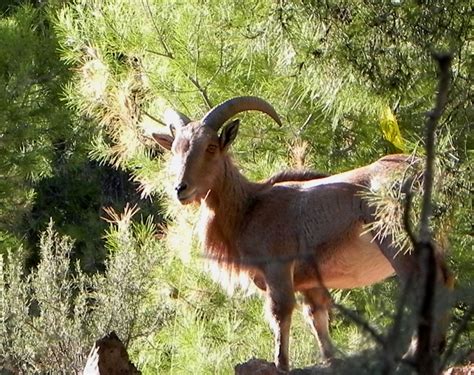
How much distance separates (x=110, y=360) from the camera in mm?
6008

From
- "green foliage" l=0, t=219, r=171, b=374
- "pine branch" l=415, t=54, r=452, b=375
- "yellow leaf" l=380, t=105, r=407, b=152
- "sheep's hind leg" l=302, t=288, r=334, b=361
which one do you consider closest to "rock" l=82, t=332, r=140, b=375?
"sheep's hind leg" l=302, t=288, r=334, b=361

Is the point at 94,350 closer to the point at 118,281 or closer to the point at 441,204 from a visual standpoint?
the point at 441,204

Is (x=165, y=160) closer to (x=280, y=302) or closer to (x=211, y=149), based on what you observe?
(x=211, y=149)

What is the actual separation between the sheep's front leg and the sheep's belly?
0.16m

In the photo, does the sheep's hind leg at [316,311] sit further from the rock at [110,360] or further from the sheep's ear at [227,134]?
the rock at [110,360]

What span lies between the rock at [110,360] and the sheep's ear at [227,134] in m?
2.14

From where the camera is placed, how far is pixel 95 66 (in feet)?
38.6

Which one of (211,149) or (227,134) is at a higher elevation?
(227,134)

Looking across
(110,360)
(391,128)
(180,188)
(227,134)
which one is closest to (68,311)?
(391,128)

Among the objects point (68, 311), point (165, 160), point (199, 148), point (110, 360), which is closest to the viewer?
point (110, 360)

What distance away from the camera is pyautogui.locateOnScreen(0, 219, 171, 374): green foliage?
32.2 feet

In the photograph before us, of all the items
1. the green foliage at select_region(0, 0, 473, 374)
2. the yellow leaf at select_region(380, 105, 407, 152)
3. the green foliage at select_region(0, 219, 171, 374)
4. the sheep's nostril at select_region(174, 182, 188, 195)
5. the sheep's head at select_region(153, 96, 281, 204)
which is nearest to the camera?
the sheep's nostril at select_region(174, 182, 188, 195)

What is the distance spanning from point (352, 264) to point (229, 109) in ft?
4.00

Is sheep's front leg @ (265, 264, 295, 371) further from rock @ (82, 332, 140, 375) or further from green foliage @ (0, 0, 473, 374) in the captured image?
rock @ (82, 332, 140, 375)
